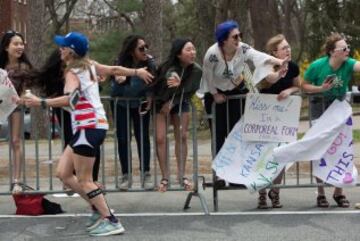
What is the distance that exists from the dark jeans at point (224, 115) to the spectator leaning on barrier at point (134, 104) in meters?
0.67

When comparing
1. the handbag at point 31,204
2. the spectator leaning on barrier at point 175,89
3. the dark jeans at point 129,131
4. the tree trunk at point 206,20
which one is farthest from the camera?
the tree trunk at point 206,20

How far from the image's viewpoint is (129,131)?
8.34 metres

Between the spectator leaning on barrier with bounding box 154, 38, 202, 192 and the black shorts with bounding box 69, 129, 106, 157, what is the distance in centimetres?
128

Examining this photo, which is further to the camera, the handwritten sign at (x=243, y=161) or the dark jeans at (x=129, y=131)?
the dark jeans at (x=129, y=131)

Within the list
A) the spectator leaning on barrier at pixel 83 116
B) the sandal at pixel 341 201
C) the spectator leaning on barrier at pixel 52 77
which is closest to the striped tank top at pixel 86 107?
the spectator leaning on barrier at pixel 83 116

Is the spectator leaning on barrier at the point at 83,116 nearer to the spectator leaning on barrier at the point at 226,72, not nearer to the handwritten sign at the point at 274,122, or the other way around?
the spectator leaning on barrier at the point at 226,72

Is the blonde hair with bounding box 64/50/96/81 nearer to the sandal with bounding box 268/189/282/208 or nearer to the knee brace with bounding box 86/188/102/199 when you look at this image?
the knee brace with bounding box 86/188/102/199

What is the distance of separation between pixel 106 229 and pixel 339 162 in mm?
A: 2618

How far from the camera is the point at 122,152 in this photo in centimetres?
850

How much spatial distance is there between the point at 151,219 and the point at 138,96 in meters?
1.37

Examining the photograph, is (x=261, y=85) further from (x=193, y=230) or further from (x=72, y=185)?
(x=72, y=185)

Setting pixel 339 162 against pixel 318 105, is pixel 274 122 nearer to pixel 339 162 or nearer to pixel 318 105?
pixel 318 105

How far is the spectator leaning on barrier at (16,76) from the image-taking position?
26.8ft

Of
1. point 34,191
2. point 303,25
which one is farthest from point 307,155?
point 303,25
